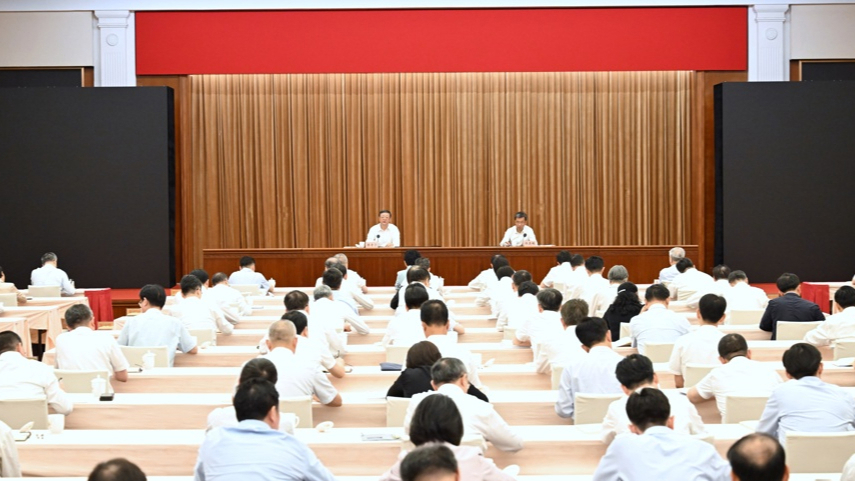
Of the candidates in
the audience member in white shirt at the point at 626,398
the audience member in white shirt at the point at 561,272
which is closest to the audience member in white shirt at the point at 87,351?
the audience member in white shirt at the point at 626,398

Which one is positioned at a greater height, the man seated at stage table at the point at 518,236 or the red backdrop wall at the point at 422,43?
the red backdrop wall at the point at 422,43

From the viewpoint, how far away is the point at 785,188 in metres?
15.4

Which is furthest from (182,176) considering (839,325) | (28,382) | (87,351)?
(839,325)

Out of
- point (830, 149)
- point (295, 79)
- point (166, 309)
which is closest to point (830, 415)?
point (166, 309)

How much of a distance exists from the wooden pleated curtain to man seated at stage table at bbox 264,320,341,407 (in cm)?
1087

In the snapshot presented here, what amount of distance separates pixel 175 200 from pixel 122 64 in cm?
223

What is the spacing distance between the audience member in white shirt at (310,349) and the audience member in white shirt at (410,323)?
29.0 inches

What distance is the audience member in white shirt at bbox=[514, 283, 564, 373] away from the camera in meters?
6.71

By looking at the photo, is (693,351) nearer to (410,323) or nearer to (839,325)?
(839,325)

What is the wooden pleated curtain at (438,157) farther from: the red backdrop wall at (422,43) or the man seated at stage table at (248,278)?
the man seated at stage table at (248,278)

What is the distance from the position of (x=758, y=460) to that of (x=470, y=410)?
1563mm

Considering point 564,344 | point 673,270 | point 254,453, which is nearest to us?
point 254,453

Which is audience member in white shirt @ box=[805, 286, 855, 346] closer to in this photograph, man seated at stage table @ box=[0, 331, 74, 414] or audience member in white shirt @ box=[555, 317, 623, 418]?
audience member in white shirt @ box=[555, 317, 623, 418]

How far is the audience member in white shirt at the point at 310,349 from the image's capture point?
5.86m
